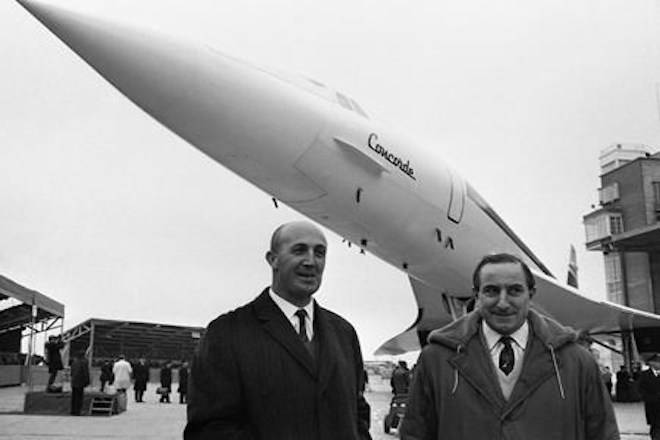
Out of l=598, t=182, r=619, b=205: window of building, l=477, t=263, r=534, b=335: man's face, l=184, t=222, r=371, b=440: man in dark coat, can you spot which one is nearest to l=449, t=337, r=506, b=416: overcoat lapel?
l=477, t=263, r=534, b=335: man's face

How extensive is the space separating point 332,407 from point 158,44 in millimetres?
5125

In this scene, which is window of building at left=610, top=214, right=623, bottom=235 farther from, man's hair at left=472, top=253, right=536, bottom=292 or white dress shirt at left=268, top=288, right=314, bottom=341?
white dress shirt at left=268, top=288, right=314, bottom=341

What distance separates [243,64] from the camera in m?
7.79

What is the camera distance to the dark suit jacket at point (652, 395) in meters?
9.22

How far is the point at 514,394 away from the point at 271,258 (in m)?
1.14

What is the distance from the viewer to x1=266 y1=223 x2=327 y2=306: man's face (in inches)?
117

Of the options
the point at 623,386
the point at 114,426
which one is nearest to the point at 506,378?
the point at 114,426

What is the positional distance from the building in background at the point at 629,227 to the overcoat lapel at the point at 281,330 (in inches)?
1368

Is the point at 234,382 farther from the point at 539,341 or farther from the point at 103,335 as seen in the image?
the point at 103,335

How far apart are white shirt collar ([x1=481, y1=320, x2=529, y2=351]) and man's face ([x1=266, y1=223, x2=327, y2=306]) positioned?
28.9 inches

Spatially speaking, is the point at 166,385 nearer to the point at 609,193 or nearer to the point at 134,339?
the point at 609,193

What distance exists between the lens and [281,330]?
2.83 m

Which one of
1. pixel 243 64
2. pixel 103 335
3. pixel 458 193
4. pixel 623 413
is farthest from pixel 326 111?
pixel 103 335

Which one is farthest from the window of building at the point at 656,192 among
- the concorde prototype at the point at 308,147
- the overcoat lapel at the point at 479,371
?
the overcoat lapel at the point at 479,371
